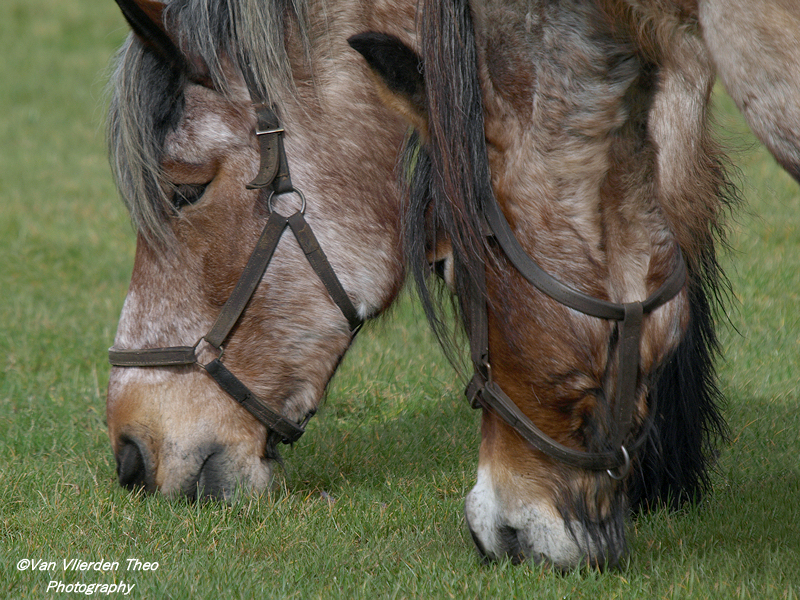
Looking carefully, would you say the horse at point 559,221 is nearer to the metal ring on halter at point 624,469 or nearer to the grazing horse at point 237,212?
the metal ring on halter at point 624,469

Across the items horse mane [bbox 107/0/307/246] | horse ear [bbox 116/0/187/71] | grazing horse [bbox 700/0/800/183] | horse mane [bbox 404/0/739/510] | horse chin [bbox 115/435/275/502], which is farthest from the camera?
horse chin [bbox 115/435/275/502]

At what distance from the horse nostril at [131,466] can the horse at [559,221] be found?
4.04 feet

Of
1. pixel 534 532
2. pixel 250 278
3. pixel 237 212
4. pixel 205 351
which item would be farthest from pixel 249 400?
pixel 534 532

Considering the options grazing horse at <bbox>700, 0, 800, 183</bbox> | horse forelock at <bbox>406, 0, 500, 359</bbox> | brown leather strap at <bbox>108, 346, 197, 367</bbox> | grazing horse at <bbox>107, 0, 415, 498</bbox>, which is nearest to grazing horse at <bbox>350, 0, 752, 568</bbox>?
horse forelock at <bbox>406, 0, 500, 359</bbox>

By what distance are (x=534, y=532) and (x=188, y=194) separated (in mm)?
1500

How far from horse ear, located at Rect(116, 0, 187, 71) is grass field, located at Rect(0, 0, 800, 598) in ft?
1.51

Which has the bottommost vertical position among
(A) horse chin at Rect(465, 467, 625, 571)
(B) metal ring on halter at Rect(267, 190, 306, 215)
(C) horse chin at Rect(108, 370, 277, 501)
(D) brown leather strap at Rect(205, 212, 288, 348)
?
(C) horse chin at Rect(108, 370, 277, 501)

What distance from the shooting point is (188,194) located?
8.49 feet

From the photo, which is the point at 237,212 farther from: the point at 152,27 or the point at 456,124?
the point at 456,124

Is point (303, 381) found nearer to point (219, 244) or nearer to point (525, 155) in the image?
point (219, 244)

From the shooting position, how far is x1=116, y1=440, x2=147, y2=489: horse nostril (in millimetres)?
2672

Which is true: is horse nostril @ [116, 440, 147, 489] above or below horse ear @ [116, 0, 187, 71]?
below

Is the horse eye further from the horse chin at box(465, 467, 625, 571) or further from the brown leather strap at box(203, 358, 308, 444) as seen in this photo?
the horse chin at box(465, 467, 625, 571)

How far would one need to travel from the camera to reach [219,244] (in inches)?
101
